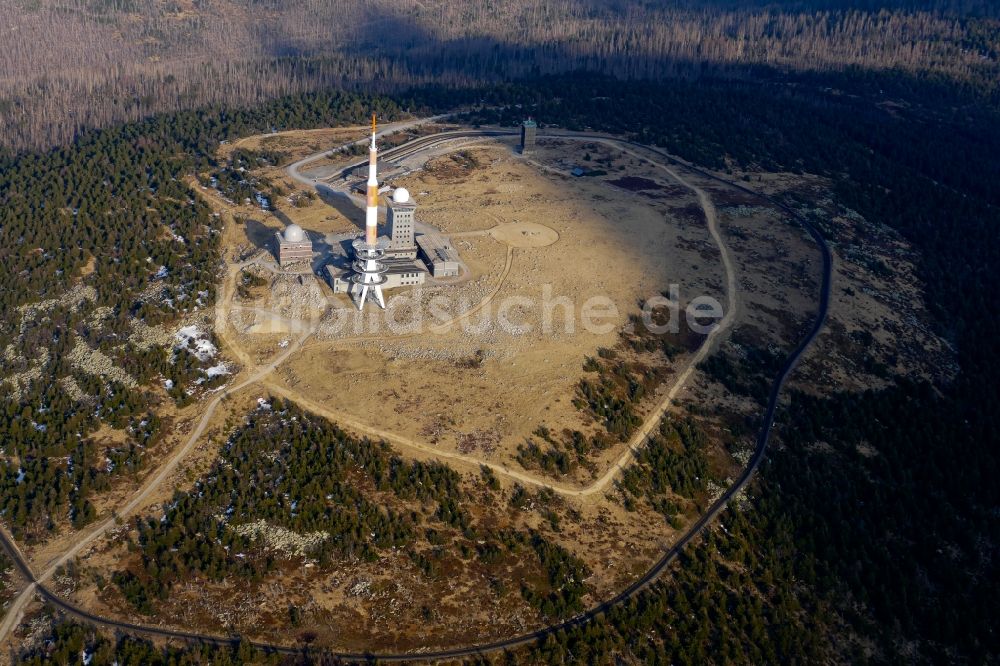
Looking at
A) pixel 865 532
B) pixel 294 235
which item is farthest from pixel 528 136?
pixel 865 532

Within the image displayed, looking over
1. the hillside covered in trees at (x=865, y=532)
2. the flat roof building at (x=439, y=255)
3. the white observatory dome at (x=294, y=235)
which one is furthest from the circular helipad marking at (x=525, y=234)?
the hillside covered in trees at (x=865, y=532)

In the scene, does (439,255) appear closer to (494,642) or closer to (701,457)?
(701,457)

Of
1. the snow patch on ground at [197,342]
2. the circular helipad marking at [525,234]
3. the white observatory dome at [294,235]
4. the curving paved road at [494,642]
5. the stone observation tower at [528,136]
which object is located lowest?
the curving paved road at [494,642]

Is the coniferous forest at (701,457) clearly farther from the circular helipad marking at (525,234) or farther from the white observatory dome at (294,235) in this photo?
the circular helipad marking at (525,234)

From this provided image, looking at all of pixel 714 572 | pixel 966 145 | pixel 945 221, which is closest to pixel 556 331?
pixel 714 572

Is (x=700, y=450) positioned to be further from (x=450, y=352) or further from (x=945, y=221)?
(x=945, y=221)
